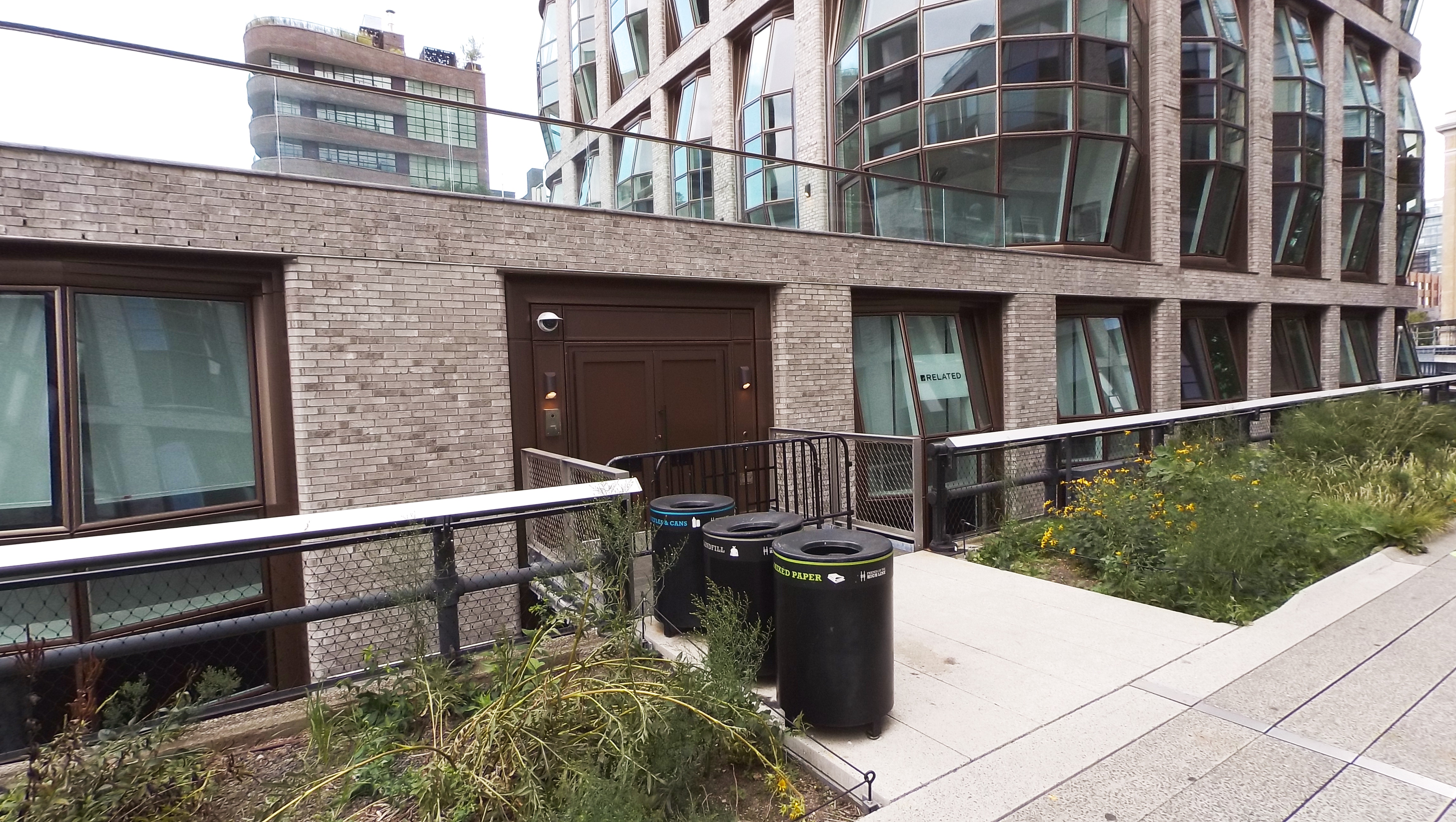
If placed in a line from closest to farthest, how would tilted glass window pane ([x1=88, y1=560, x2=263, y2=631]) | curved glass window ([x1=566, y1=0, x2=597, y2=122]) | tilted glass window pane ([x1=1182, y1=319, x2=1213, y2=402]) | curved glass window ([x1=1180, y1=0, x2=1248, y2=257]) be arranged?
tilted glass window pane ([x1=88, y1=560, x2=263, y2=631]) → curved glass window ([x1=1180, y1=0, x2=1248, y2=257]) → tilted glass window pane ([x1=1182, y1=319, x2=1213, y2=402]) → curved glass window ([x1=566, y1=0, x2=597, y2=122])

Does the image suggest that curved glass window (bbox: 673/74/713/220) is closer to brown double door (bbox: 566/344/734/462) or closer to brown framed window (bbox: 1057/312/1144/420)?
brown double door (bbox: 566/344/734/462)

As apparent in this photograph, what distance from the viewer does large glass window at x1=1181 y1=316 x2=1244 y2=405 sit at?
15.0 meters

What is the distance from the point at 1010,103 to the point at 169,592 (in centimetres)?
1275

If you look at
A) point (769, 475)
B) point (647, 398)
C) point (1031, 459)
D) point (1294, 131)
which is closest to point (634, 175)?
point (647, 398)

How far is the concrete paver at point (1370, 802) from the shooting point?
304 cm

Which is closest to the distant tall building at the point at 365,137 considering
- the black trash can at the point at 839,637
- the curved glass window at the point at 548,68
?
the black trash can at the point at 839,637

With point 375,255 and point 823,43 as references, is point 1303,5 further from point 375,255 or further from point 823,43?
point 375,255

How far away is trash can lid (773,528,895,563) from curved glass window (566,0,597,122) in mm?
23286

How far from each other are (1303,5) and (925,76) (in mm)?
12413

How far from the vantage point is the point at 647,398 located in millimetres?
8578

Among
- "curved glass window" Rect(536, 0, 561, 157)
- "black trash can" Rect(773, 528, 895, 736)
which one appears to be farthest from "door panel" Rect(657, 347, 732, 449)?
"curved glass window" Rect(536, 0, 561, 157)

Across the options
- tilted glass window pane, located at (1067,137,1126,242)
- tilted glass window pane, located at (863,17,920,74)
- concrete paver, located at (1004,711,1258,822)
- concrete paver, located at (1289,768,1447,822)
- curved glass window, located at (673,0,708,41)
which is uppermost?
curved glass window, located at (673,0,708,41)

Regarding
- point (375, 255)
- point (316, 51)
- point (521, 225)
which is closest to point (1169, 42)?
point (521, 225)

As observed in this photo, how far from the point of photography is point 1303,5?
58.5 feet
